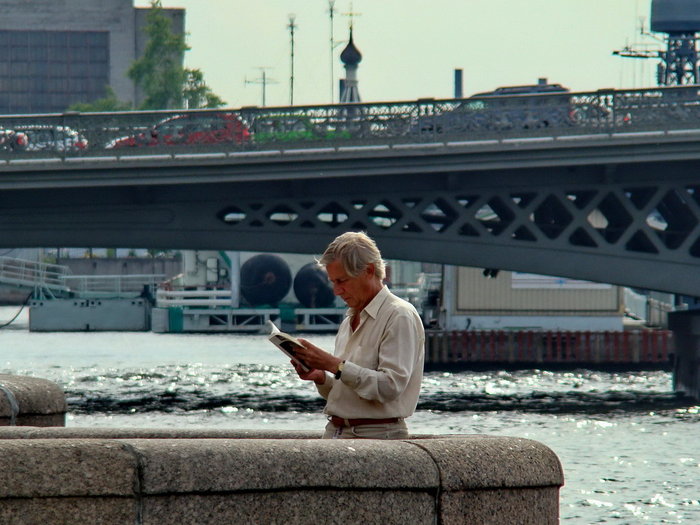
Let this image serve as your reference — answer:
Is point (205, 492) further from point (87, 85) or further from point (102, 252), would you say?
point (87, 85)

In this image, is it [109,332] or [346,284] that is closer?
[346,284]

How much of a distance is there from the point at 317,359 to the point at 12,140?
26450 mm

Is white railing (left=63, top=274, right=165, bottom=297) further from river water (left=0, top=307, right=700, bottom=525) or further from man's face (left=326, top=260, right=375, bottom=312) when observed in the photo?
man's face (left=326, top=260, right=375, bottom=312)

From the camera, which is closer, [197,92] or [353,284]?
[353,284]

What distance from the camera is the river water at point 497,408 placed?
74.8 ft

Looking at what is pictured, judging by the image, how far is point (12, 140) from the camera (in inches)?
1241

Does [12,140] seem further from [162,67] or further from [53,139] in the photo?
[162,67]

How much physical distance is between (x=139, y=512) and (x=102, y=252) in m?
104

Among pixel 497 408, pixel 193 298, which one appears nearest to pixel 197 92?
pixel 193 298

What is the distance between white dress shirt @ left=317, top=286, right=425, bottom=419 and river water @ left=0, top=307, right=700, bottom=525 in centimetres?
1361

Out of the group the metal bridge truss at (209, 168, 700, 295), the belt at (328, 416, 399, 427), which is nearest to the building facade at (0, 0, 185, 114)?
the metal bridge truss at (209, 168, 700, 295)

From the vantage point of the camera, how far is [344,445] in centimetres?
601

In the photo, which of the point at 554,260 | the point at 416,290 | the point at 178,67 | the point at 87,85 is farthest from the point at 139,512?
the point at 87,85

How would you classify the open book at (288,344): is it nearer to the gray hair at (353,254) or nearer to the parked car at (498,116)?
the gray hair at (353,254)
